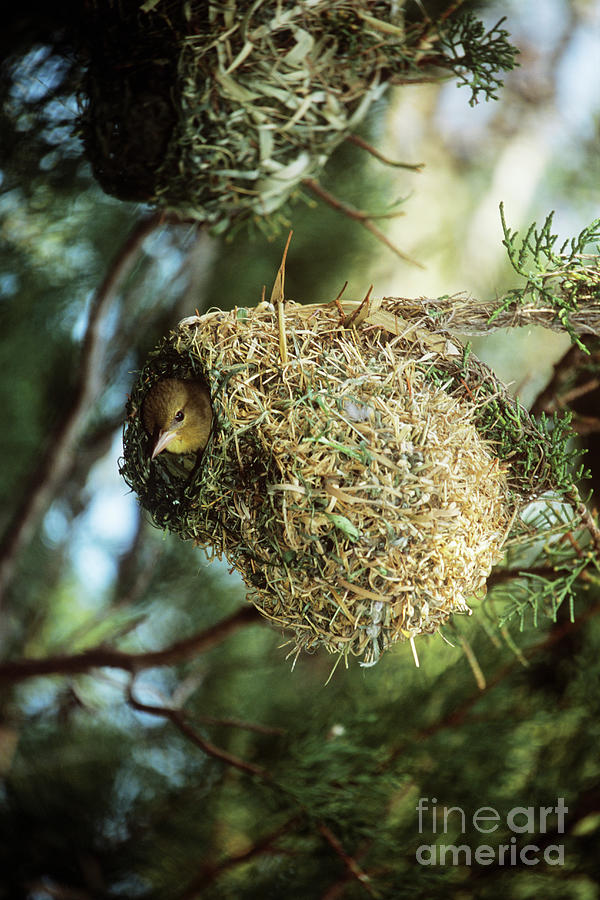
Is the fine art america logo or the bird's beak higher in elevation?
the bird's beak

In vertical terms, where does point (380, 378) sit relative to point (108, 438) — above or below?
below

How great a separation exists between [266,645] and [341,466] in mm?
1544

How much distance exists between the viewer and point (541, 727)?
1570mm

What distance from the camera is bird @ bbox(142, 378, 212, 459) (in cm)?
78

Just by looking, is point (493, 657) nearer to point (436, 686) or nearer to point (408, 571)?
point (436, 686)

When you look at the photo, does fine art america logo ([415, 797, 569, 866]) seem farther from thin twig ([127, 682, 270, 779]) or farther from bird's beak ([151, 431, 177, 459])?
bird's beak ([151, 431, 177, 459])

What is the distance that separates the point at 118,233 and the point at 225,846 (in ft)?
4.75

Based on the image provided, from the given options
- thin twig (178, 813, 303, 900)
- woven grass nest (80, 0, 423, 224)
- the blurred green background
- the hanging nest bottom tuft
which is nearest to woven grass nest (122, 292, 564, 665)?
the hanging nest bottom tuft

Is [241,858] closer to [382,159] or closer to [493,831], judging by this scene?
[493,831]

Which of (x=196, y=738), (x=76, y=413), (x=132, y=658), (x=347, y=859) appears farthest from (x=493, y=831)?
(x=76, y=413)

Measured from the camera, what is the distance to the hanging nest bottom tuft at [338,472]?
2.35 feet

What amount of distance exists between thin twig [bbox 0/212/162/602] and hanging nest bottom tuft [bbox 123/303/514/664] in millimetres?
701

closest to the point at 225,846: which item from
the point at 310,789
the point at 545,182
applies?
the point at 310,789

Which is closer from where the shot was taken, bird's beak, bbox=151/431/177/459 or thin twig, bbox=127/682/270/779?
bird's beak, bbox=151/431/177/459
